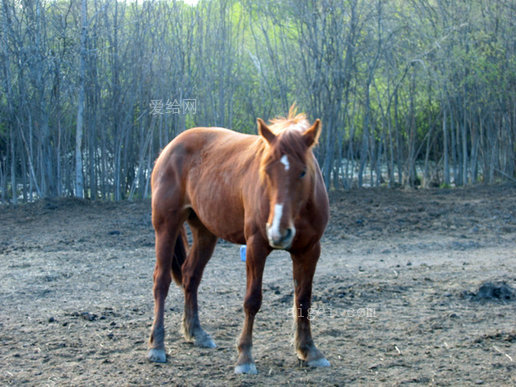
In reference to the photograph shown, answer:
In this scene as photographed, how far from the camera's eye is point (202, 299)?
603 cm

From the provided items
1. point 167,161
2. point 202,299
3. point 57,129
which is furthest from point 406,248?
point 57,129

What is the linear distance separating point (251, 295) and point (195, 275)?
3.33ft

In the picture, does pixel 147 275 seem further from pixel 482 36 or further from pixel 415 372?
pixel 482 36

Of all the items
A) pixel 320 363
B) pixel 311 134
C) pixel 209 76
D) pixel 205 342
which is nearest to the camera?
pixel 311 134

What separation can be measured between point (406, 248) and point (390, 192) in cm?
432

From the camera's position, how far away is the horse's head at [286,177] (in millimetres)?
3547

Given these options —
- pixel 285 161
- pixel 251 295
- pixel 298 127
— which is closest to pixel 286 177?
pixel 285 161

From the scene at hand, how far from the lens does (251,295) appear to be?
13.4 feet

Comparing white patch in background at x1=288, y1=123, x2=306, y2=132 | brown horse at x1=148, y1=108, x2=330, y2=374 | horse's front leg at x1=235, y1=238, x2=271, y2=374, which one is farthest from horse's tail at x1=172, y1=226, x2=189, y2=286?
white patch in background at x1=288, y1=123, x2=306, y2=132

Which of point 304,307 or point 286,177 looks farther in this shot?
point 304,307

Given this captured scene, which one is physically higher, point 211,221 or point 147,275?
point 211,221

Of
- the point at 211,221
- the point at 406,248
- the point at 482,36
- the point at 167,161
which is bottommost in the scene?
the point at 406,248

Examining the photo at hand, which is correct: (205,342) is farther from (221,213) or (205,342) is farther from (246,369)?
(221,213)

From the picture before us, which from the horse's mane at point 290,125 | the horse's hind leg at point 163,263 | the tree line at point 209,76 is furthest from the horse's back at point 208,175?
the tree line at point 209,76
